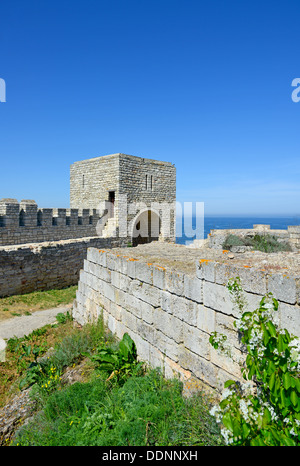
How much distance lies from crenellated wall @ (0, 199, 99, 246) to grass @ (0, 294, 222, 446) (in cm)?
892

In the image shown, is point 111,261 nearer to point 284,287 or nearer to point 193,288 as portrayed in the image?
point 193,288

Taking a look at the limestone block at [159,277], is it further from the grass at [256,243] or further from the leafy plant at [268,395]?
the grass at [256,243]

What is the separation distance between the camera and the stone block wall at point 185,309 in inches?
96.0

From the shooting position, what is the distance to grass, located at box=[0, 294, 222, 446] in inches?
102

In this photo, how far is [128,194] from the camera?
18016mm

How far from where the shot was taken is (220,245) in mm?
7230

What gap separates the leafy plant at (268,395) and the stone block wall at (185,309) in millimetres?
199

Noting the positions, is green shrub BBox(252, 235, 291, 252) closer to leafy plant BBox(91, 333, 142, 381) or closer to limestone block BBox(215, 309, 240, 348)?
leafy plant BBox(91, 333, 142, 381)

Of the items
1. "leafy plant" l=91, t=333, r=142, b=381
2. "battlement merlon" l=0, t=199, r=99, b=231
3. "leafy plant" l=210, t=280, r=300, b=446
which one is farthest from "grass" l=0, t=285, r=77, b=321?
"leafy plant" l=210, t=280, r=300, b=446

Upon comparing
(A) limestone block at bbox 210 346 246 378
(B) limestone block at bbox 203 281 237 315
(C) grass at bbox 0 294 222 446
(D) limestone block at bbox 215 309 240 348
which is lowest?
(C) grass at bbox 0 294 222 446

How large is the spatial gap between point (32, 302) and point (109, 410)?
748 centimetres

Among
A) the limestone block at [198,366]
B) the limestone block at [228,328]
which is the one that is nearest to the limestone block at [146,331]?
the limestone block at [198,366]

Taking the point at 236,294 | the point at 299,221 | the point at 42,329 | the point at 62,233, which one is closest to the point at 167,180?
the point at 62,233

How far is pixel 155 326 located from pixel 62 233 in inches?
476
